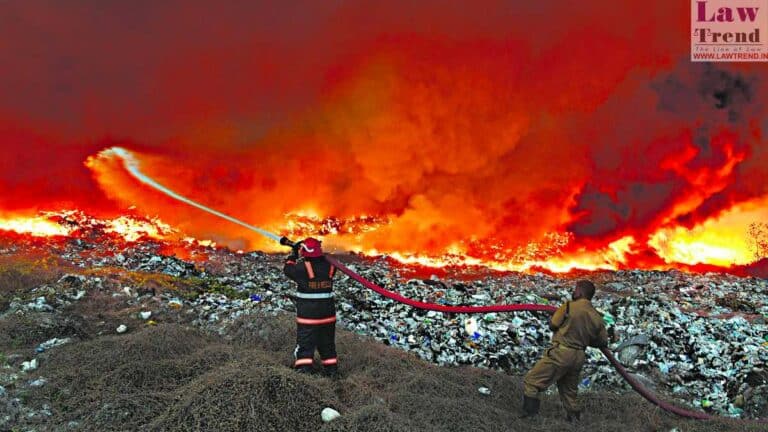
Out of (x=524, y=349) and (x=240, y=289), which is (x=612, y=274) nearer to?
(x=524, y=349)

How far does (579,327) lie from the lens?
6.00 meters

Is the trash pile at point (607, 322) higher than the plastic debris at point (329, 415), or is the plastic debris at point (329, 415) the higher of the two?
the plastic debris at point (329, 415)

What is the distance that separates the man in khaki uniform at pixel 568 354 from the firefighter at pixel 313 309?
2.68 meters

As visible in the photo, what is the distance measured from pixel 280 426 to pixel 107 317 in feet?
19.0

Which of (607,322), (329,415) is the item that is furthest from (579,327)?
(607,322)

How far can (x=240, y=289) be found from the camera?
12469 mm

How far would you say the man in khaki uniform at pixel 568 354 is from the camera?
19.6 feet

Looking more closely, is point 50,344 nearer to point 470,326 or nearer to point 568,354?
point 470,326

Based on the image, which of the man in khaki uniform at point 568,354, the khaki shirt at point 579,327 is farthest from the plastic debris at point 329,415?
the khaki shirt at point 579,327

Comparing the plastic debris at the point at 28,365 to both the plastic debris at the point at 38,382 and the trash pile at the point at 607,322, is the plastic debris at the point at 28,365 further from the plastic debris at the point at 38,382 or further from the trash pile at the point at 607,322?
the trash pile at the point at 607,322

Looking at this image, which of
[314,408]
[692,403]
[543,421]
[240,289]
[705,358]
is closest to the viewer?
[314,408]

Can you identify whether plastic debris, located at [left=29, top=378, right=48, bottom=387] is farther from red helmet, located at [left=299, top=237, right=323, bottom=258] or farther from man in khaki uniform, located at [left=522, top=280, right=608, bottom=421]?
man in khaki uniform, located at [left=522, top=280, right=608, bottom=421]

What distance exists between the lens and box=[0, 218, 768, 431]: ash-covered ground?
5039mm

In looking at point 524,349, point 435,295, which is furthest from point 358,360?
point 435,295
